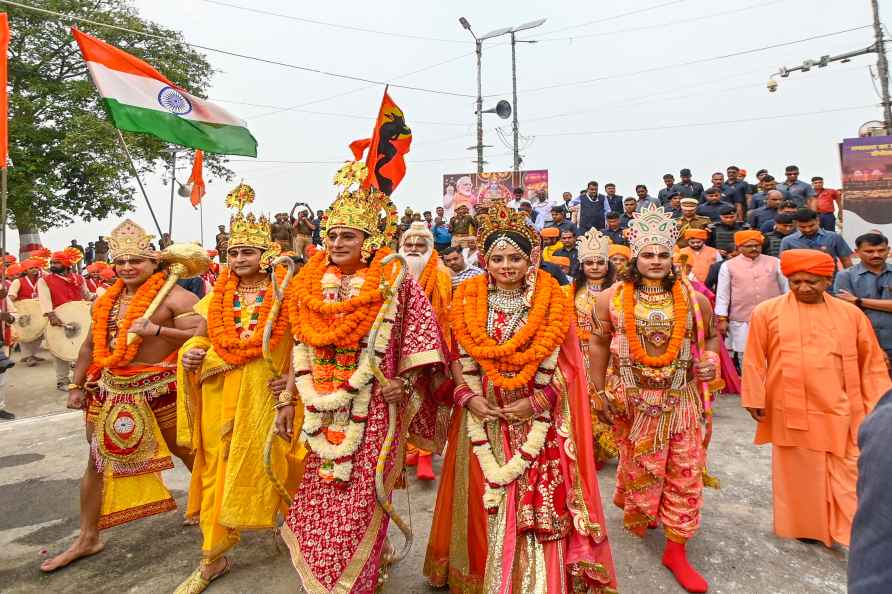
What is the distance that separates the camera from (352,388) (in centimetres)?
300

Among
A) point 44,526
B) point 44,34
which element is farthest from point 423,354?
point 44,34

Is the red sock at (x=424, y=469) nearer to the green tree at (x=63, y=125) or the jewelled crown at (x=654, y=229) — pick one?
the jewelled crown at (x=654, y=229)

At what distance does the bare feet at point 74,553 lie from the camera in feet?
12.0

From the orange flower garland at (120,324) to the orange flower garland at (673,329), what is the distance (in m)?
3.32

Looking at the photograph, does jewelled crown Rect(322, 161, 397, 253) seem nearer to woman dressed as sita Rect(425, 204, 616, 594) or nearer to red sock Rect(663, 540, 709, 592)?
woman dressed as sita Rect(425, 204, 616, 594)

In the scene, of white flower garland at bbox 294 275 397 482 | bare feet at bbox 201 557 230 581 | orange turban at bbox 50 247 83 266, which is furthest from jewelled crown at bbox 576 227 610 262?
orange turban at bbox 50 247 83 266

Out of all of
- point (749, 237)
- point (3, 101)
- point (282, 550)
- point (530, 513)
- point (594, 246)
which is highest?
point (3, 101)

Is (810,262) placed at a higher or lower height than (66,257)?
lower

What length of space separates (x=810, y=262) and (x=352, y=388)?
10.1 feet

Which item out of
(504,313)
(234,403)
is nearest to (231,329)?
(234,403)

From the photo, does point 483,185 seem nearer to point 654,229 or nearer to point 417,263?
point 417,263

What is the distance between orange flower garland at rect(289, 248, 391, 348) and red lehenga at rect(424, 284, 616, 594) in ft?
1.91

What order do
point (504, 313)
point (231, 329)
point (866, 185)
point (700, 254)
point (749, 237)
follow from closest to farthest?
point (504, 313), point (231, 329), point (749, 237), point (700, 254), point (866, 185)

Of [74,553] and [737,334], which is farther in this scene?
[737,334]
